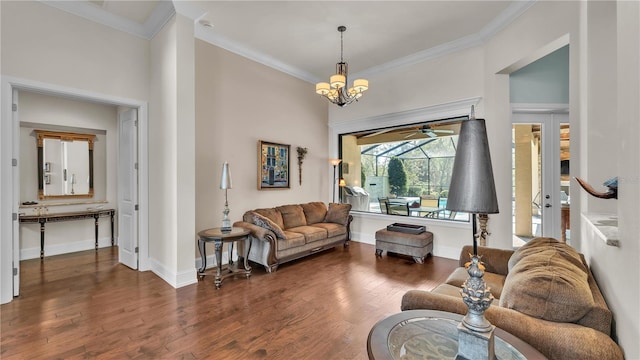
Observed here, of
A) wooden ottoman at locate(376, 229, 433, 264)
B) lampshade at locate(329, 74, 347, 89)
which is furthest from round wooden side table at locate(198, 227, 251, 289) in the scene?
lampshade at locate(329, 74, 347, 89)

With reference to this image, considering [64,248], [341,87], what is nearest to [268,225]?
[341,87]

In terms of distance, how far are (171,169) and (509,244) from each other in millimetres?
4798

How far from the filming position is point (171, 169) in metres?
3.58

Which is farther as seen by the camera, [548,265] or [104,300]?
[104,300]

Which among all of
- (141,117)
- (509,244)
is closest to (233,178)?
(141,117)

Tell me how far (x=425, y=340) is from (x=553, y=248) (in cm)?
134

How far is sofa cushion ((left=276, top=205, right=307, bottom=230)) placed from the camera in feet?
→ 16.0

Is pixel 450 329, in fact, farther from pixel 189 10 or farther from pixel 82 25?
pixel 82 25

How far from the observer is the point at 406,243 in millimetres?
4512

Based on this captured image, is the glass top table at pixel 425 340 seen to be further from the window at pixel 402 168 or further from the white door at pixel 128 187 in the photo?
the white door at pixel 128 187

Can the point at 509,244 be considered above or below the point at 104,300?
above

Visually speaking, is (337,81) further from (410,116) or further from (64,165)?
(64,165)

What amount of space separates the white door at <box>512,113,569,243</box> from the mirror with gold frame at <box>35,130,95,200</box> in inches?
296

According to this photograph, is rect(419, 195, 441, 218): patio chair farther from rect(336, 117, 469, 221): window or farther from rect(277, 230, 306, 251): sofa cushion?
rect(277, 230, 306, 251): sofa cushion
